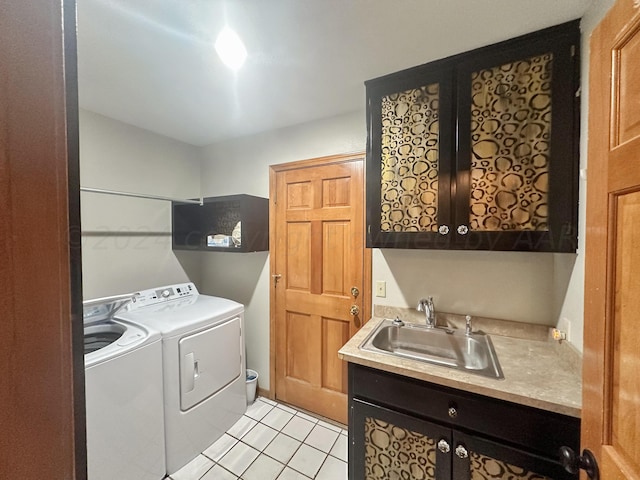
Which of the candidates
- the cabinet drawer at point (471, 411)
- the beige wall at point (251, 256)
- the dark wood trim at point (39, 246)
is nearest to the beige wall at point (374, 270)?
the beige wall at point (251, 256)

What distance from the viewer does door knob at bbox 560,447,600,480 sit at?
2.26 ft

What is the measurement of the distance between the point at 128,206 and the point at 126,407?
1.55 m

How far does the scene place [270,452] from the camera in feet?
5.93

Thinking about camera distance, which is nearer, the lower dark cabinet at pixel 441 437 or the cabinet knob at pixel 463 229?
the lower dark cabinet at pixel 441 437

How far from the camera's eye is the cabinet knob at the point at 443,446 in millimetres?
1102

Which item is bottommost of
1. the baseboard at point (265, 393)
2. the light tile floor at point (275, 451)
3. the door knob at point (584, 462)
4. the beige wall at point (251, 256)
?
the light tile floor at point (275, 451)

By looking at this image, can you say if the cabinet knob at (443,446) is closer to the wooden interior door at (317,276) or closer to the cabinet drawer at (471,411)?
the cabinet drawer at (471,411)

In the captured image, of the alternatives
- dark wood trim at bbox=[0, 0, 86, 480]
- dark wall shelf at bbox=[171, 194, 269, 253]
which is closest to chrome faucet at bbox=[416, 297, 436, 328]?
dark wall shelf at bbox=[171, 194, 269, 253]

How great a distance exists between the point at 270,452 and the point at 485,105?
2560 mm

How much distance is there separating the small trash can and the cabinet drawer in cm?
138

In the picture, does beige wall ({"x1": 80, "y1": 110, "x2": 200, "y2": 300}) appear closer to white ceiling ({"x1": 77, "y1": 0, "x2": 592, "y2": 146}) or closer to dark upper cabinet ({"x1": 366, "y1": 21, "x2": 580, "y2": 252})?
white ceiling ({"x1": 77, "y1": 0, "x2": 592, "y2": 146})

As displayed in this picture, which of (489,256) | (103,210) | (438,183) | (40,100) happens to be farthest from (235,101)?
(489,256)

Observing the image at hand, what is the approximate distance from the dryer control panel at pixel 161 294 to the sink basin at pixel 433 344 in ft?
5.89

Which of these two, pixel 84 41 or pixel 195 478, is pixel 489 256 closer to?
pixel 195 478
